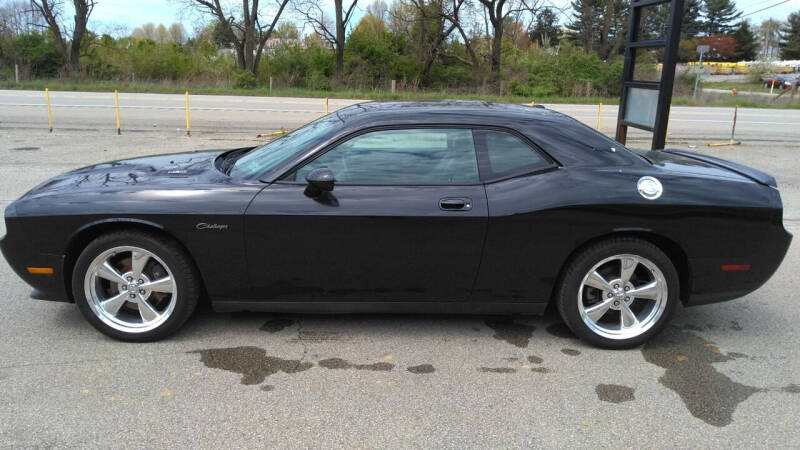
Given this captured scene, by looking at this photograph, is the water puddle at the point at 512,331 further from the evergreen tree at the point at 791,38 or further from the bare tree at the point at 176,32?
the evergreen tree at the point at 791,38

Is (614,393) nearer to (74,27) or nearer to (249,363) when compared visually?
(249,363)

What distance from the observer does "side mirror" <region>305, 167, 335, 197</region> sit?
3.59m

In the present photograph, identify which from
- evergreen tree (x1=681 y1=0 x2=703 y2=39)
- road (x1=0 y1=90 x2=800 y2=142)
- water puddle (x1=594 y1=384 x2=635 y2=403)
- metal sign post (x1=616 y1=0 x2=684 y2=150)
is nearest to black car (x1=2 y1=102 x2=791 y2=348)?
water puddle (x1=594 y1=384 x2=635 y2=403)

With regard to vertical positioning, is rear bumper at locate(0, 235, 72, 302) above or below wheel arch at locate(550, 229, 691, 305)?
below

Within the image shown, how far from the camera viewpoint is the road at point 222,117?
16734 mm

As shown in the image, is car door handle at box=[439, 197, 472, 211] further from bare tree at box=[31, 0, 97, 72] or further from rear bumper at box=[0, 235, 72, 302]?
bare tree at box=[31, 0, 97, 72]

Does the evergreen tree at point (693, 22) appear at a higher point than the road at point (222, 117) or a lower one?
higher

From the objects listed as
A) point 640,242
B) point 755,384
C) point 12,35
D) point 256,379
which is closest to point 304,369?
point 256,379

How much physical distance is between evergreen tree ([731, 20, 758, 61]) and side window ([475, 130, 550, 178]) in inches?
3615

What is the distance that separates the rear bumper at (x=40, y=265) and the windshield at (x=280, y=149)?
1183 mm

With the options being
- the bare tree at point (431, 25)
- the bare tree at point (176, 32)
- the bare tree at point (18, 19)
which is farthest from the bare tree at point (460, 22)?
the bare tree at point (176, 32)

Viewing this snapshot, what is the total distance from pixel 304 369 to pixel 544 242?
1.60 m

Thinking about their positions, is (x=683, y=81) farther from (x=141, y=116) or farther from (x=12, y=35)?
(x=12, y=35)

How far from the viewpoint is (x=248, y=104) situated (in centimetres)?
2452
